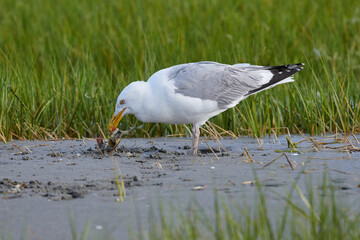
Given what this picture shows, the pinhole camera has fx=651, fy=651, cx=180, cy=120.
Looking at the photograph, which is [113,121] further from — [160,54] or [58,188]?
[160,54]

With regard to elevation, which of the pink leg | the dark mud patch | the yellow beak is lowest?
the dark mud patch

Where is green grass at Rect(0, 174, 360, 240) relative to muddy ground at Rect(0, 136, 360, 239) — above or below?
below

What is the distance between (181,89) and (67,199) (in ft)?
6.55

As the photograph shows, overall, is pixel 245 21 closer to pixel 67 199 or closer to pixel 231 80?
pixel 231 80

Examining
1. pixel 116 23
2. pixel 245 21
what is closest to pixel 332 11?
pixel 245 21

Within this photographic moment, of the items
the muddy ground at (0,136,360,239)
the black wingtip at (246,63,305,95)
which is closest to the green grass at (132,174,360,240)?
the muddy ground at (0,136,360,239)

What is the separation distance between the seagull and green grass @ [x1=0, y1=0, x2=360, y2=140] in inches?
16.7

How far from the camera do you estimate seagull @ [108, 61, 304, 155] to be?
5371mm

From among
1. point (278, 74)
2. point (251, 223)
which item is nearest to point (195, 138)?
point (278, 74)

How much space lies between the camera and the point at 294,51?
905cm

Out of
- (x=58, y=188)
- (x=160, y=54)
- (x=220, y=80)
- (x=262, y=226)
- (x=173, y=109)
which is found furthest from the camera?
(x=160, y=54)

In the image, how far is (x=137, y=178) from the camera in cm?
420

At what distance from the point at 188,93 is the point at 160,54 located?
9.93 feet

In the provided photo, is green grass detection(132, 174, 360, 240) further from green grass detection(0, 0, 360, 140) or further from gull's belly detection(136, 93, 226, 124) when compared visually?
green grass detection(0, 0, 360, 140)
